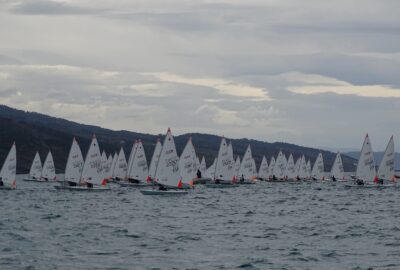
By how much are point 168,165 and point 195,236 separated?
1462 inches

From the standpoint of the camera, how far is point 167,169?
273ft

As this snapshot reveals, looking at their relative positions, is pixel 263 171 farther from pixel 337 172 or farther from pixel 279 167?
pixel 337 172

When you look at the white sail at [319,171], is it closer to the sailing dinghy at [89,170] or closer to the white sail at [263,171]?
the white sail at [263,171]

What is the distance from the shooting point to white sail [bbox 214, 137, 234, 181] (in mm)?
117875

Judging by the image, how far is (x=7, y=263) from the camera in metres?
34.6

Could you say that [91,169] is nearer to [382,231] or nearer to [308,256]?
[382,231]

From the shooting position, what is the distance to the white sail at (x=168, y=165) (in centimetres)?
8281

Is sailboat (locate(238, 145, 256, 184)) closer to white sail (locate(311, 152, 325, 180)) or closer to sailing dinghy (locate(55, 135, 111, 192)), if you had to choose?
white sail (locate(311, 152, 325, 180))

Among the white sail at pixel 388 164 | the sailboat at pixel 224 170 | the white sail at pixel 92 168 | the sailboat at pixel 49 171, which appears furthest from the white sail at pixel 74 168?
the sailboat at pixel 49 171

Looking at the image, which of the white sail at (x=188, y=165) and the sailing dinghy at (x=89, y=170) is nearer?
the sailing dinghy at (x=89, y=170)

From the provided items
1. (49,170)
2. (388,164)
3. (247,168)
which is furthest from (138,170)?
(49,170)

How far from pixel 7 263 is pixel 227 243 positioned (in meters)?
12.8

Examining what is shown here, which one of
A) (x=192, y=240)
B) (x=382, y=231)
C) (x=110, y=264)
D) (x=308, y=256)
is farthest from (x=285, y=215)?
(x=110, y=264)

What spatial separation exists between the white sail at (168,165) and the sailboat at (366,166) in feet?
116
